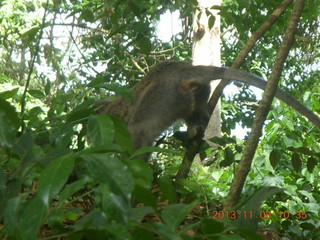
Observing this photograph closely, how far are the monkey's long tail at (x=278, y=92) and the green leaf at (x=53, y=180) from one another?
3.28 meters

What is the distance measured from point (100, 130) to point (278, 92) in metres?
3.25

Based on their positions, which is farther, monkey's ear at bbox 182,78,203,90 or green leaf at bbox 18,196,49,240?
monkey's ear at bbox 182,78,203,90

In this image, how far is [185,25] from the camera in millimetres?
12828

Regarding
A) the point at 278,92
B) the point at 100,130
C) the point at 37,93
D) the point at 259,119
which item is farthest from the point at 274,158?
the point at 100,130

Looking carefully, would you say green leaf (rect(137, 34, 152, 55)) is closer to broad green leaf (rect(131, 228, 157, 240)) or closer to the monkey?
the monkey

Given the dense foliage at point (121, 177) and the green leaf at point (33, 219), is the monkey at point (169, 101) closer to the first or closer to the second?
the dense foliage at point (121, 177)

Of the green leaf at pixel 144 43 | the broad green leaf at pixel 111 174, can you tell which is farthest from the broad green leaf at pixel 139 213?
the green leaf at pixel 144 43

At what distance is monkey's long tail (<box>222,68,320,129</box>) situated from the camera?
14.0ft

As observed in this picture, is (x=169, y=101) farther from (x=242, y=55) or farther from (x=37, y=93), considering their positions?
(x=37, y=93)

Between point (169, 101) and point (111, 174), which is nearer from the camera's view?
point (111, 174)

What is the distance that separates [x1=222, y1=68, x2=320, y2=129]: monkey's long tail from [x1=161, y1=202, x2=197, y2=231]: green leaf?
289 centimetres

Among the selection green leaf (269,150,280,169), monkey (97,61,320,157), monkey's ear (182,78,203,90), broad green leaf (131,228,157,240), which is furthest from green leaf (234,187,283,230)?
monkey's ear (182,78,203,90)

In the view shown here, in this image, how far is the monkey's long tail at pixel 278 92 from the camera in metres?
4.27

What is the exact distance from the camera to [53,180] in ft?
4.07
